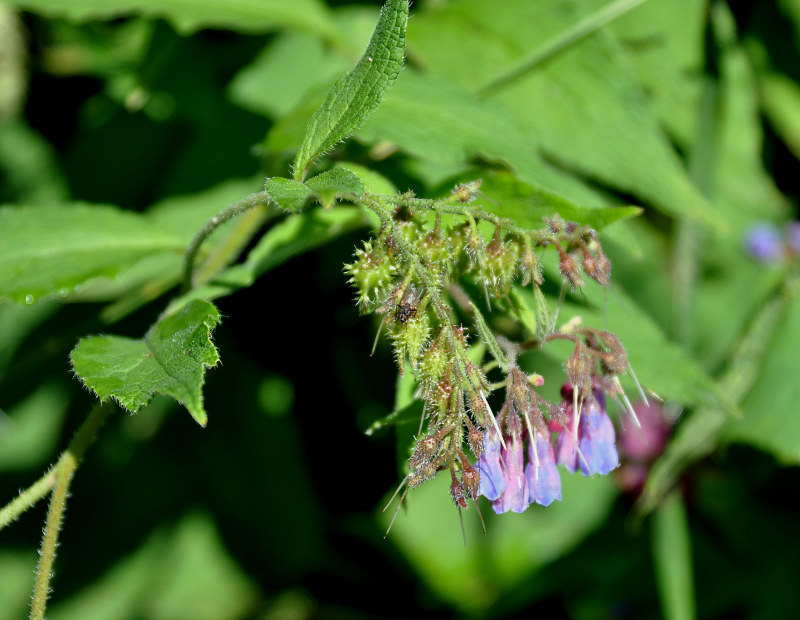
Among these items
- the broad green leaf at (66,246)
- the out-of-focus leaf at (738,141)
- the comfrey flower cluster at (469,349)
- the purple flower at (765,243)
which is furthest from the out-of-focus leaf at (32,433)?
the purple flower at (765,243)

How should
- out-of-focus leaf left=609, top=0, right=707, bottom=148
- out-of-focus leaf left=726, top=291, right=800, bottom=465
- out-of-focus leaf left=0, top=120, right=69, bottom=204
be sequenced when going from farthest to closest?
out-of-focus leaf left=0, top=120, right=69, bottom=204 < out-of-focus leaf left=609, top=0, right=707, bottom=148 < out-of-focus leaf left=726, top=291, right=800, bottom=465

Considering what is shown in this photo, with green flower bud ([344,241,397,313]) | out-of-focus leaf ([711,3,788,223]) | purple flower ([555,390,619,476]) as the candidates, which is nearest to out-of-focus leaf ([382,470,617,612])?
out-of-focus leaf ([711,3,788,223])

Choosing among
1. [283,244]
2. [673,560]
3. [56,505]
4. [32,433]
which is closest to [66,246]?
[283,244]

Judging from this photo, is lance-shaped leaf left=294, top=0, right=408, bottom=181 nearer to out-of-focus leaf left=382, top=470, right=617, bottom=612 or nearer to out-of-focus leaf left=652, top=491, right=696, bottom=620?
out-of-focus leaf left=652, top=491, right=696, bottom=620

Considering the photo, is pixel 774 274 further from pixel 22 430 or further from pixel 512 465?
pixel 22 430

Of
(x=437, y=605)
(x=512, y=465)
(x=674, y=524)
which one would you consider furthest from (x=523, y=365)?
(x=512, y=465)

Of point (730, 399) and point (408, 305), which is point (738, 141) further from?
point (408, 305)

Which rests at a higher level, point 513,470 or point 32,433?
point 513,470
